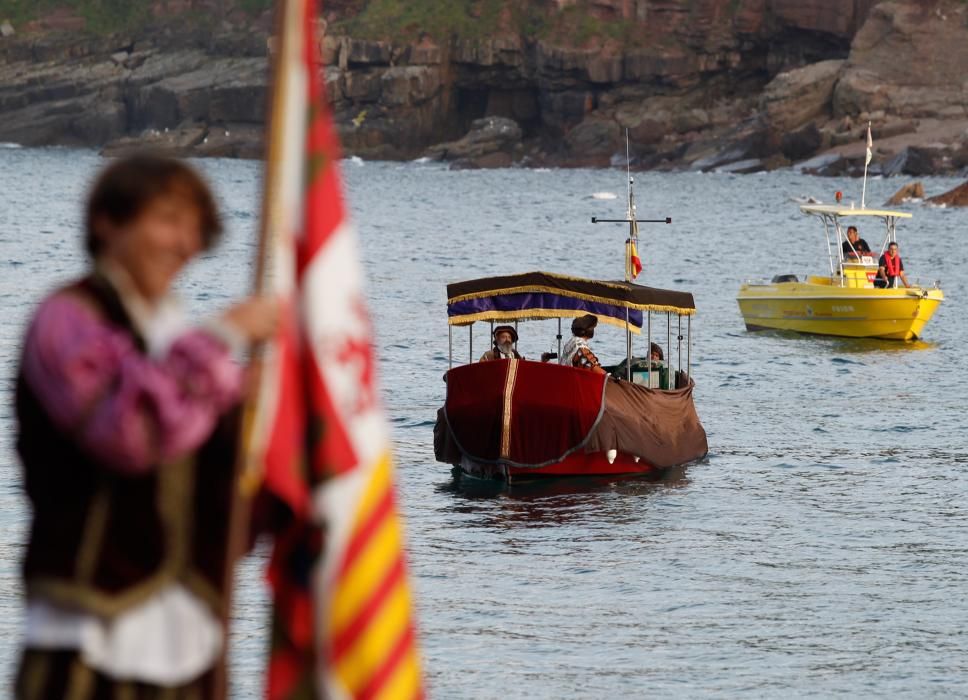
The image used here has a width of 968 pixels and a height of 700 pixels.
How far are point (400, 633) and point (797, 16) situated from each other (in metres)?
167

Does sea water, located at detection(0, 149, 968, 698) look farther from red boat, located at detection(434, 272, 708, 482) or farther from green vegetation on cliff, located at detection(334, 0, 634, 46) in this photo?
green vegetation on cliff, located at detection(334, 0, 634, 46)

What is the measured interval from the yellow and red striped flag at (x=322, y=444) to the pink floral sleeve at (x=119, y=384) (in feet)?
0.66

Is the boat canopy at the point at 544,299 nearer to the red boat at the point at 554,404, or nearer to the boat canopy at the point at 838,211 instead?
the red boat at the point at 554,404

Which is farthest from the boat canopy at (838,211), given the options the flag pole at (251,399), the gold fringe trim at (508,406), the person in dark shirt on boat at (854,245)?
the flag pole at (251,399)

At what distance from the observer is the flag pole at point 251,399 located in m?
4.13

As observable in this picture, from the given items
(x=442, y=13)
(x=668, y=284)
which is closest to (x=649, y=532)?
(x=668, y=284)

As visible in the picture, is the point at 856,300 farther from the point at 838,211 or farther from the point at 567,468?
the point at 567,468

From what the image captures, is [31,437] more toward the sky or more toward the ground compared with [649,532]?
more toward the sky

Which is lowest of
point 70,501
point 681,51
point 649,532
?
point 649,532

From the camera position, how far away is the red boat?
2134 centimetres

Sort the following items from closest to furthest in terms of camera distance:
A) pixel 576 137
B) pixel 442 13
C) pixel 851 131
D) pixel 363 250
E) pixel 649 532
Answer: pixel 649 532
pixel 363 250
pixel 851 131
pixel 576 137
pixel 442 13

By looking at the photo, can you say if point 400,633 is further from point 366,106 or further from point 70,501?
point 366,106

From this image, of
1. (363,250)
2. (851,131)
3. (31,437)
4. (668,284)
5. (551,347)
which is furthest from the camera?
(851,131)

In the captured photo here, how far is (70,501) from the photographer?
408 centimetres
